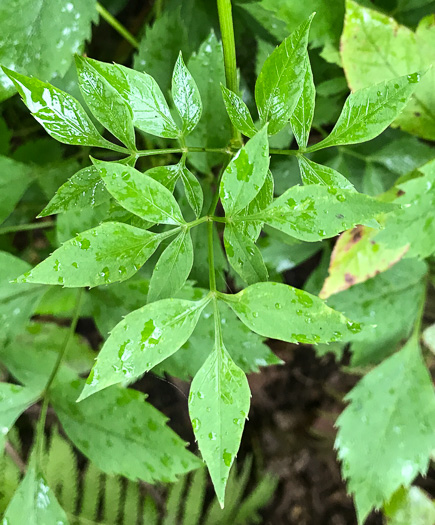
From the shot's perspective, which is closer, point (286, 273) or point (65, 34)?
point (65, 34)

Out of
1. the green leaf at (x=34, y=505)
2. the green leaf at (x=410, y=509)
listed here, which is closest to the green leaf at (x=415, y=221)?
the green leaf at (x=34, y=505)

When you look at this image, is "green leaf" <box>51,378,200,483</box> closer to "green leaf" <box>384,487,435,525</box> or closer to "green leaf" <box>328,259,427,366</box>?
"green leaf" <box>328,259,427,366</box>

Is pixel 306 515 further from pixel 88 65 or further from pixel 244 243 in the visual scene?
pixel 88 65

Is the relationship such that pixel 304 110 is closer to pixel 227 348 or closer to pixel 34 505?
pixel 227 348

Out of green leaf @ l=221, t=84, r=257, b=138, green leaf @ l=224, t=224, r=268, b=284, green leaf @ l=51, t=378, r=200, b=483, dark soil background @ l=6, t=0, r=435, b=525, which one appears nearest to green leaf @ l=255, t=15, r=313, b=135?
green leaf @ l=221, t=84, r=257, b=138

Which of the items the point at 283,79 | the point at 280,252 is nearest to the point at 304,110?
the point at 283,79

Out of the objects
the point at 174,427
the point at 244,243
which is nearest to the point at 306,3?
the point at 244,243
